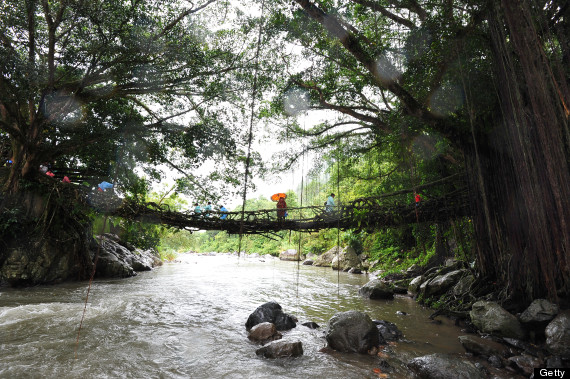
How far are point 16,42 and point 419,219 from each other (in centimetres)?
868

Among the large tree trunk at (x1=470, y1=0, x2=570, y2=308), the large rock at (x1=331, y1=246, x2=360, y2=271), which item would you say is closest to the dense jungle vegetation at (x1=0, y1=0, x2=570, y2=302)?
the large tree trunk at (x1=470, y1=0, x2=570, y2=308)

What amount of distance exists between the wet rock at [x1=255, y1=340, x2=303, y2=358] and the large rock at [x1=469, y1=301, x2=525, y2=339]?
Answer: 279 cm

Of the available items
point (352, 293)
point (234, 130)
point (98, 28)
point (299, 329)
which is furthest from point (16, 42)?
point (352, 293)

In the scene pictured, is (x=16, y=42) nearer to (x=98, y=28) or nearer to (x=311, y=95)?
(x=98, y=28)

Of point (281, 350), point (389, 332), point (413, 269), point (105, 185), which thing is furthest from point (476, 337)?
point (105, 185)

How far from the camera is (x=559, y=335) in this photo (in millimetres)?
3059

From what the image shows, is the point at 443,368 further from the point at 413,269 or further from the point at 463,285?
the point at 413,269

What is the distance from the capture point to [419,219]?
6.00m

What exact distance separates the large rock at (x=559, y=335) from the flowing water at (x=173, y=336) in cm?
94

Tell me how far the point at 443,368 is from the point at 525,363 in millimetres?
1167

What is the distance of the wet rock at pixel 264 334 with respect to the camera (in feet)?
12.5

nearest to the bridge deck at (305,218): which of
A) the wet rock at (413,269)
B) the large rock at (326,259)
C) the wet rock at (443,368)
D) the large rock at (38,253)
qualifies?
the large rock at (38,253)

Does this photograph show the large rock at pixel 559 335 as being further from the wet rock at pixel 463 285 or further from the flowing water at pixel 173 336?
the wet rock at pixel 463 285

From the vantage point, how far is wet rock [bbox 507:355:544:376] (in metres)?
2.87
